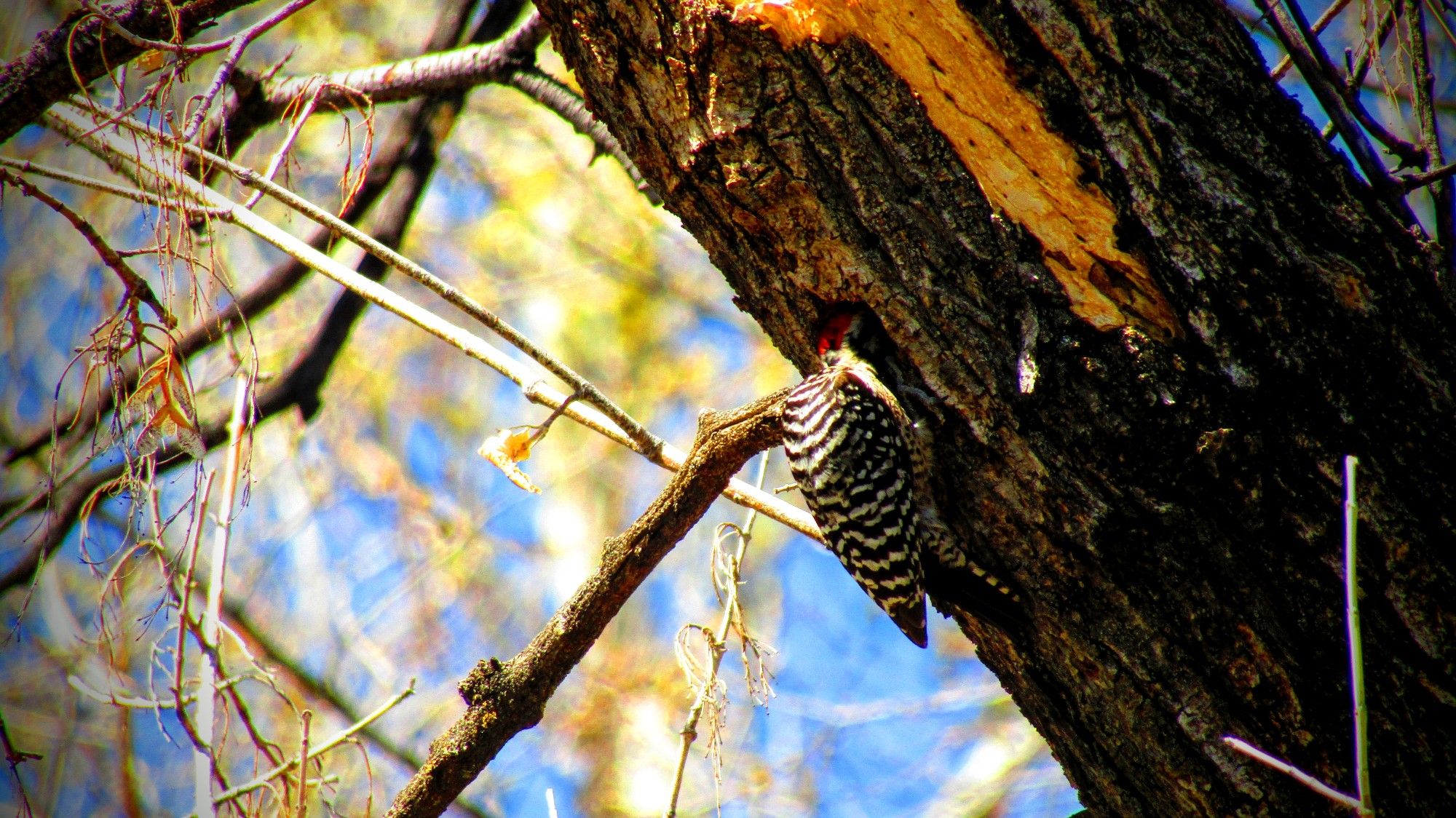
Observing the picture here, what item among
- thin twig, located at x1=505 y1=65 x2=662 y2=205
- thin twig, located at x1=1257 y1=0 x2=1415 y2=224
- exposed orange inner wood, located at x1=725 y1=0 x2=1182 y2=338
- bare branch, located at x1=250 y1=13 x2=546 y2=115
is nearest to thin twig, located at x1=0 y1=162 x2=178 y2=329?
exposed orange inner wood, located at x1=725 y1=0 x2=1182 y2=338

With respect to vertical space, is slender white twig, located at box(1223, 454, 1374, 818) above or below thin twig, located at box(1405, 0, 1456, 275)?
below

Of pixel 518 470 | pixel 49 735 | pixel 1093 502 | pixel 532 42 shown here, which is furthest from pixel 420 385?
pixel 1093 502

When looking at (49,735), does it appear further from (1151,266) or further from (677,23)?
(1151,266)

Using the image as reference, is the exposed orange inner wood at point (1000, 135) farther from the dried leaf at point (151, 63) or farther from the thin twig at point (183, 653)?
the dried leaf at point (151, 63)

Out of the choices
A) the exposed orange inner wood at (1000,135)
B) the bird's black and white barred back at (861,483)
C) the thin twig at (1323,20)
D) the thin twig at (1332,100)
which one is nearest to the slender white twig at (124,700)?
the bird's black and white barred back at (861,483)

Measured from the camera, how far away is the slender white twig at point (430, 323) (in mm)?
2479

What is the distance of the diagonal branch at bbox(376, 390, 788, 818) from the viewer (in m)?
2.30

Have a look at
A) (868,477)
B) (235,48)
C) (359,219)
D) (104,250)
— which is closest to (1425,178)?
(868,477)

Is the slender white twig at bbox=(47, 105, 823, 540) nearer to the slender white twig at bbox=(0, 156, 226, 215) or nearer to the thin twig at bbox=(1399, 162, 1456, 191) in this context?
the slender white twig at bbox=(0, 156, 226, 215)

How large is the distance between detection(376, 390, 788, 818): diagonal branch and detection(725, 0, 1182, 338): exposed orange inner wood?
782 millimetres

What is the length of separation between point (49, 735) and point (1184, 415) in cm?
558

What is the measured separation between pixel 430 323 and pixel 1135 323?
171cm

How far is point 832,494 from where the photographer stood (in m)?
3.08

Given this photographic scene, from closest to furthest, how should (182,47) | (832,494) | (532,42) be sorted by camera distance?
1. (182,47)
2. (832,494)
3. (532,42)
